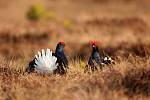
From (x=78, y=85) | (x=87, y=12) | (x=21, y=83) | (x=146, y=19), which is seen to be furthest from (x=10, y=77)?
(x=87, y=12)

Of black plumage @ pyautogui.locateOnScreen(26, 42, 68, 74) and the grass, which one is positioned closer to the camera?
the grass

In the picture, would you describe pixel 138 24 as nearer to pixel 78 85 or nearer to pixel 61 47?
pixel 61 47

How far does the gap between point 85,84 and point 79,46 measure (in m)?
13.7

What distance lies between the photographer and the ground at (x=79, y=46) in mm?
9016

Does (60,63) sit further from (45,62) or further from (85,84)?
(85,84)

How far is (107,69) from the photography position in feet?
32.1

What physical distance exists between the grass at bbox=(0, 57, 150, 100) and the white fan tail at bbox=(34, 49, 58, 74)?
0.13m

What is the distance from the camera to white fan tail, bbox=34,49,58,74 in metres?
10.1

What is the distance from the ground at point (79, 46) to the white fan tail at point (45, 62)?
0.48ft

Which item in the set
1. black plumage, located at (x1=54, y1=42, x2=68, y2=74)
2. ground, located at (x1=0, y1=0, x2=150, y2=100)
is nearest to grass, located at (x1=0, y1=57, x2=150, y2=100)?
ground, located at (x1=0, y1=0, x2=150, y2=100)

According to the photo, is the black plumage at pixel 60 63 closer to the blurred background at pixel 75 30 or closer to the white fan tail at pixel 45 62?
the white fan tail at pixel 45 62

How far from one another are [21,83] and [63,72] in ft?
2.81

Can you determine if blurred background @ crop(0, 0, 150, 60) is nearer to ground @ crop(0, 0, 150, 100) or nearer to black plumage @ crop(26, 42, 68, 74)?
ground @ crop(0, 0, 150, 100)

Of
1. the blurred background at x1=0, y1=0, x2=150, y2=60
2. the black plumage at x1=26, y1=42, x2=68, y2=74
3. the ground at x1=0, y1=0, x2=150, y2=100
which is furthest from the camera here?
the blurred background at x1=0, y1=0, x2=150, y2=60
